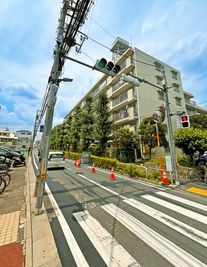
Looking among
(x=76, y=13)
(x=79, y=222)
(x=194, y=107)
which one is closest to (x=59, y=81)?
(x=76, y=13)

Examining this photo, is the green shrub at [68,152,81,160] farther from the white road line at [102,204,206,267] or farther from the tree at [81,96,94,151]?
the white road line at [102,204,206,267]

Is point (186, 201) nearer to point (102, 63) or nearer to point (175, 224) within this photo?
point (175, 224)

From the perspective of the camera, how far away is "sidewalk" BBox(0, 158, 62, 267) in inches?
117

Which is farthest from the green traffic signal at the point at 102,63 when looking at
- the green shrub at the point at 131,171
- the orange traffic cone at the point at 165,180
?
the green shrub at the point at 131,171

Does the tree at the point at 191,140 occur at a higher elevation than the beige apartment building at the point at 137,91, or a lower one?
lower

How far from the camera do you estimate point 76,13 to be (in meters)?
5.50

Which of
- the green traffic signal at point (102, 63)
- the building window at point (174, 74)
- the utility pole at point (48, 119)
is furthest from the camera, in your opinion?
the building window at point (174, 74)

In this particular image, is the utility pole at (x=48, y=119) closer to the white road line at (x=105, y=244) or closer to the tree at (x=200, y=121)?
the white road line at (x=105, y=244)

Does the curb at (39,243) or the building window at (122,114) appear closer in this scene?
the curb at (39,243)

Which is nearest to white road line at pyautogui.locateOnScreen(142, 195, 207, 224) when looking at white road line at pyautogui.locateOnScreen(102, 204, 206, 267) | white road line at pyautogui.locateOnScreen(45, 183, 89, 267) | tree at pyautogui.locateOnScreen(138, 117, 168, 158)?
white road line at pyautogui.locateOnScreen(102, 204, 206, 267)

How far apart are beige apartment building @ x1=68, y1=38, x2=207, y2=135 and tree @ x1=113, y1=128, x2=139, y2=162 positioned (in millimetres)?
3620

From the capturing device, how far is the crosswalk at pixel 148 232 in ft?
9.80

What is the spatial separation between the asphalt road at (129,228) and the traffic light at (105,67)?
4.83m

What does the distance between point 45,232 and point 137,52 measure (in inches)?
973
